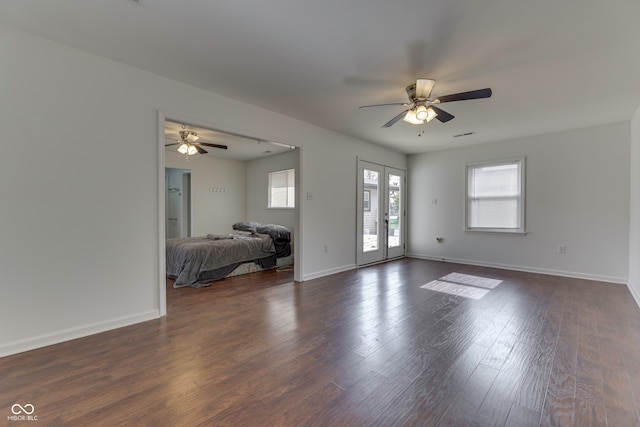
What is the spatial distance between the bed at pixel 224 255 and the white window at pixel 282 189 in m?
1.12

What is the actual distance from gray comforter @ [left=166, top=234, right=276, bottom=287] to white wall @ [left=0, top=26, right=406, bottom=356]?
1.40 m

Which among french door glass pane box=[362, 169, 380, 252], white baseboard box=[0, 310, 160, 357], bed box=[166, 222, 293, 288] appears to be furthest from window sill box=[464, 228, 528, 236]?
white baseboard box=[0, 310, 160, 357]

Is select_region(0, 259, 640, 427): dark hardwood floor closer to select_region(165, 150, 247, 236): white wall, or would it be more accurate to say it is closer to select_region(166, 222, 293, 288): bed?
select_region(166, 222, 293, 288): bed

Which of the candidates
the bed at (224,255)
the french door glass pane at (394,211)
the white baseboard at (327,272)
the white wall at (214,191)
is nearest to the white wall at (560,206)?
the french door glass pane at (394,211)

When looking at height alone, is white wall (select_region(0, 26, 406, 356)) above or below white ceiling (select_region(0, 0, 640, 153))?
below

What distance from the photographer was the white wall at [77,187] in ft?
7.43

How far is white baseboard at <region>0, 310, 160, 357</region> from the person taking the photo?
224cm

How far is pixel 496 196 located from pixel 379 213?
230 centimetres

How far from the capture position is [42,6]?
78.0 inches

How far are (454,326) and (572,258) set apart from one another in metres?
3.63

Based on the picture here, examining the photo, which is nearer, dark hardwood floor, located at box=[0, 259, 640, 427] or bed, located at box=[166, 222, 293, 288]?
dark hardwood floor, located at box=[0, 259, 640, 427]

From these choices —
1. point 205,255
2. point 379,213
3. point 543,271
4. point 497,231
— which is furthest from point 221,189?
point 543,271

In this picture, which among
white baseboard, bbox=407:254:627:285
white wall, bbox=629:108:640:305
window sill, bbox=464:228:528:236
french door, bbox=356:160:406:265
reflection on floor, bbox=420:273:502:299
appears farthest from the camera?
french door, bbox=356:160:406:265

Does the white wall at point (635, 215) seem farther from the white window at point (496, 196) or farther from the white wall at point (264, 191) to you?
the white wall at point (264, 191)
